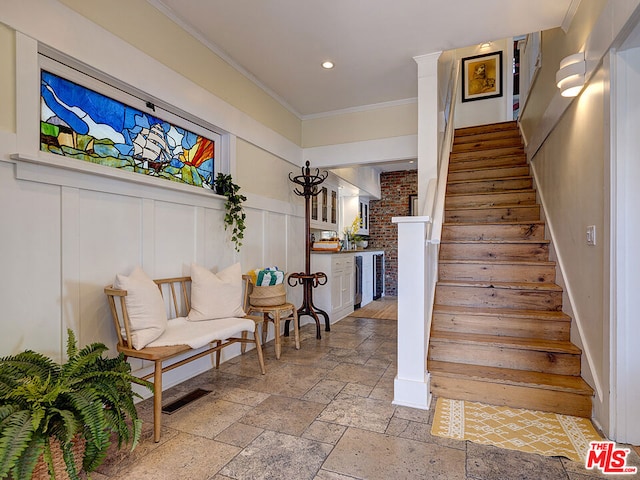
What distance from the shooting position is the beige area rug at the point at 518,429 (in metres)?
1.76

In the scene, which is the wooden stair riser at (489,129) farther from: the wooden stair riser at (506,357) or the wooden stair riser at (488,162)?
the wooden stair riser at (506,357)

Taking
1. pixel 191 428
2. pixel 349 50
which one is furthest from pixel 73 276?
pixel 349 50

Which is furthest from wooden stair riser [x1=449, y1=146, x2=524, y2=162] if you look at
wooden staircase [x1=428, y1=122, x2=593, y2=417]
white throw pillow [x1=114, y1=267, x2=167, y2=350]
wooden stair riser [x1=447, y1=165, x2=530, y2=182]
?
white throw pillow [x1=114, y1=267, x2=167, y2=350]

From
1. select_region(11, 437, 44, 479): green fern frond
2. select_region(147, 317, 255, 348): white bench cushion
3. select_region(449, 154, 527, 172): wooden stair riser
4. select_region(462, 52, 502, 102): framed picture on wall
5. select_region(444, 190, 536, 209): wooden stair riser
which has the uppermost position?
select_region(462, 52, 502, 102): framed picture on wall

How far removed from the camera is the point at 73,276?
1970mm

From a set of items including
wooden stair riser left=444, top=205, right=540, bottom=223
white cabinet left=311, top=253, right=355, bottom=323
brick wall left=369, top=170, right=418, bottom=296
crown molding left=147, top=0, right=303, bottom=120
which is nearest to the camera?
crown molding left=147, top=0, right=303, bottom=120

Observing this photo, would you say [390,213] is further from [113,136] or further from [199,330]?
[113,136]

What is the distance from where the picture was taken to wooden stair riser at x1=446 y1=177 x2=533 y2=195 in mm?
3877

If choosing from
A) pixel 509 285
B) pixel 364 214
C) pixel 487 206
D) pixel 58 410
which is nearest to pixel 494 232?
pixel 487 206

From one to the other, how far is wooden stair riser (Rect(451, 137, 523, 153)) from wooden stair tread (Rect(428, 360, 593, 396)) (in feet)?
10.5

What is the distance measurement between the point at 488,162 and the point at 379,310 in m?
2.69

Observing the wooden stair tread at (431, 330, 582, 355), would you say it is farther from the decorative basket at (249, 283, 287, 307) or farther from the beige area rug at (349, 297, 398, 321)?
the beige area rug at (349, 297, 398, 321)

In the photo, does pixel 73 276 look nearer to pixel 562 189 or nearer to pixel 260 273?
pixel 260 273

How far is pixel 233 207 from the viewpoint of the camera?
3.20 meters
